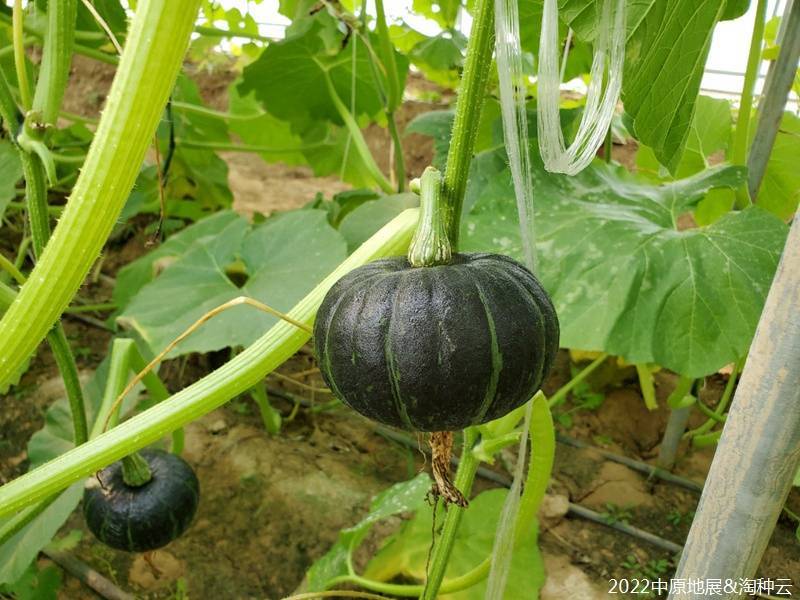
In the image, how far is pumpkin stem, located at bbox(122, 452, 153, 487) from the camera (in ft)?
4.65

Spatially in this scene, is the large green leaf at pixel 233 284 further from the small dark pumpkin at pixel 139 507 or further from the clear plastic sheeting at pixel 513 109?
the clear plastic sheeting at pixel 513 109

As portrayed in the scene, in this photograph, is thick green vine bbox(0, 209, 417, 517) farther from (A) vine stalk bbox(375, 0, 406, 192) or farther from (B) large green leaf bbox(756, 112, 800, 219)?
(B) large green leaf bbox(756, 112, 800, 219)

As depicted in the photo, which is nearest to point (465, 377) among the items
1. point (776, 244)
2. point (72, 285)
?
point (72, 285)

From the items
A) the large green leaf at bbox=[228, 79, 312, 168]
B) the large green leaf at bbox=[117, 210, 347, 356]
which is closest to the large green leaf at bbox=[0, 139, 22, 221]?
the large green leaf at bbox=[117, 210, 347, 356]

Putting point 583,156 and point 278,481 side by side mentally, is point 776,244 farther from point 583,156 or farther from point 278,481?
point 278,481

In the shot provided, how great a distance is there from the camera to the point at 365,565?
1.76 metres

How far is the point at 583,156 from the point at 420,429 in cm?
33

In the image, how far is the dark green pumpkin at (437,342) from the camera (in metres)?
0.67

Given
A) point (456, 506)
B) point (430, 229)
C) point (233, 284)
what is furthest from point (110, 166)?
point (233, 284)

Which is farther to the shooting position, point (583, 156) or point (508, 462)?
point (508, 462)

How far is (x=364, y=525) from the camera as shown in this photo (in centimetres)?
137

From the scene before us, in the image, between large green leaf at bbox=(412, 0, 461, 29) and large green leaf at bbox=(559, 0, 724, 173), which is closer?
large green leaf at bbox=(559, 0, 724, 173)

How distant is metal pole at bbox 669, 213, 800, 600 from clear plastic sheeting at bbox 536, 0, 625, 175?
223 millimetres

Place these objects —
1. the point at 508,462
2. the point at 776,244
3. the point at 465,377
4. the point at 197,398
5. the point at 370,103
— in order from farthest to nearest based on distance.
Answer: the point at 370,103 → the point at 508,462 → the point at 776,244 → the point at 197,398 → the point at 465,377
